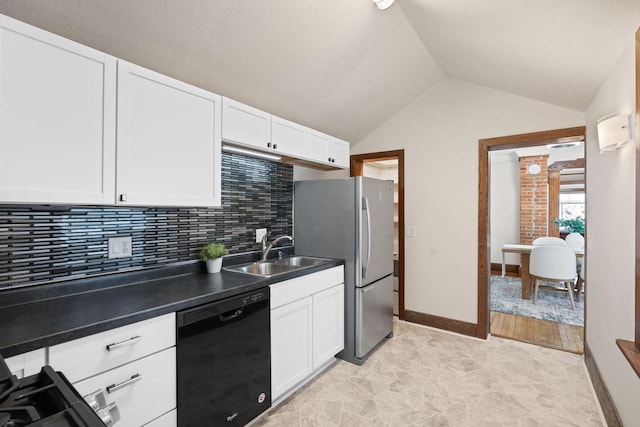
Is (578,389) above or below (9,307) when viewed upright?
below

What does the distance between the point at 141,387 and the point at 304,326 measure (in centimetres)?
116

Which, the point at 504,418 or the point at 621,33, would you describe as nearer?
the point at 621,33

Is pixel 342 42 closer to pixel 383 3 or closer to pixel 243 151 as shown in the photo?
pixel 383 3

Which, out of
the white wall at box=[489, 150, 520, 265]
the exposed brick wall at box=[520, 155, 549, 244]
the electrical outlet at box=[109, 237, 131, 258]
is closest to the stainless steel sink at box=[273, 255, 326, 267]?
the electrical outlet at box=[109, 237, 131, 258]

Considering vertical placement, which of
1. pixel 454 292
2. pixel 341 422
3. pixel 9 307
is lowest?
pixel 341 422

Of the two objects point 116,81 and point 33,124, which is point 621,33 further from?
point 33,124

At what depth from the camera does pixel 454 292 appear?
3373mm

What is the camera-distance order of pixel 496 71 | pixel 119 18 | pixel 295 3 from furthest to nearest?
1. pixel 496 71
2. pixel 295 3
3. pixel 119 18

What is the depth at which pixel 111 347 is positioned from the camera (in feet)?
4.12

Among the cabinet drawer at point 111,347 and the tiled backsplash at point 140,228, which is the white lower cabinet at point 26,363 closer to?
the cabinet drawer at point 111,347

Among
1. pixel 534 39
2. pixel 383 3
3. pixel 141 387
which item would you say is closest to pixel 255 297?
pixel 141 387

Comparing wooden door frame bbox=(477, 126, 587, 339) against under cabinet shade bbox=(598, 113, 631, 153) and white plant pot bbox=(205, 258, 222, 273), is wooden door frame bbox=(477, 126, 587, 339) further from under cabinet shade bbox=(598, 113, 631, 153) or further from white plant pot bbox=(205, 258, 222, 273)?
white plant pot bbox=(205, 258, 222, 273)

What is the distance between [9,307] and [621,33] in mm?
3232

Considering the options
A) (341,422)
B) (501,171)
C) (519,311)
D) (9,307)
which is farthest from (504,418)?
(501,171)
